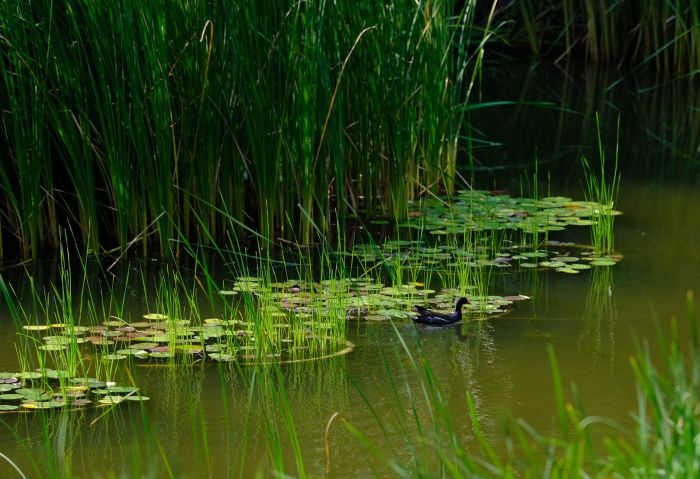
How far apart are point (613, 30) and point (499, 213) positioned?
728 centimetres

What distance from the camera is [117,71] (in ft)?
16.0

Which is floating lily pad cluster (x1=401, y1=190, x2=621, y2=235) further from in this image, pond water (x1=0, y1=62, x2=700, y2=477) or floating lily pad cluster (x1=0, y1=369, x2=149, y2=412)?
floating lily pad cluster (x1=0, y1=369, x2=149, y2=412)

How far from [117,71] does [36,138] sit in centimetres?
43

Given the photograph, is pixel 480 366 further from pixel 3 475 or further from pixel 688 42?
pixel 688 42

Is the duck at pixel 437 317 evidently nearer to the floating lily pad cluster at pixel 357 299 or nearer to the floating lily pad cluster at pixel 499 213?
the floating lily pad cluster at pixel 357 299

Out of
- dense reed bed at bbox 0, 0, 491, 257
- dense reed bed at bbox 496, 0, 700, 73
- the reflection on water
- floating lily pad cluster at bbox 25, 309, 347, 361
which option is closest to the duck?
floating lily pad cluster at bbox 25, 309, 347, 361

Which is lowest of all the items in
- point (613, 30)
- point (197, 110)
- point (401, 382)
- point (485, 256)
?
point (401, 382)

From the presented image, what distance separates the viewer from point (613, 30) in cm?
1250

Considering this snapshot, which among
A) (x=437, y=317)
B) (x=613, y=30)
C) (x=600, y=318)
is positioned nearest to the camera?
(x=437, y=317)

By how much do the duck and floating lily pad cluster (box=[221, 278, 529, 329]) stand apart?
0.31ft

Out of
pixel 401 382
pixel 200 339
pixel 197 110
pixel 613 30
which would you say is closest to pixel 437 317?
pixel 401 382

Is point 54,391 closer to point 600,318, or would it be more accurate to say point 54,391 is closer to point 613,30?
point 600,318

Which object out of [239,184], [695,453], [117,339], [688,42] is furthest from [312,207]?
[688,42]

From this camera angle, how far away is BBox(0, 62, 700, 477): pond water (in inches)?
123
